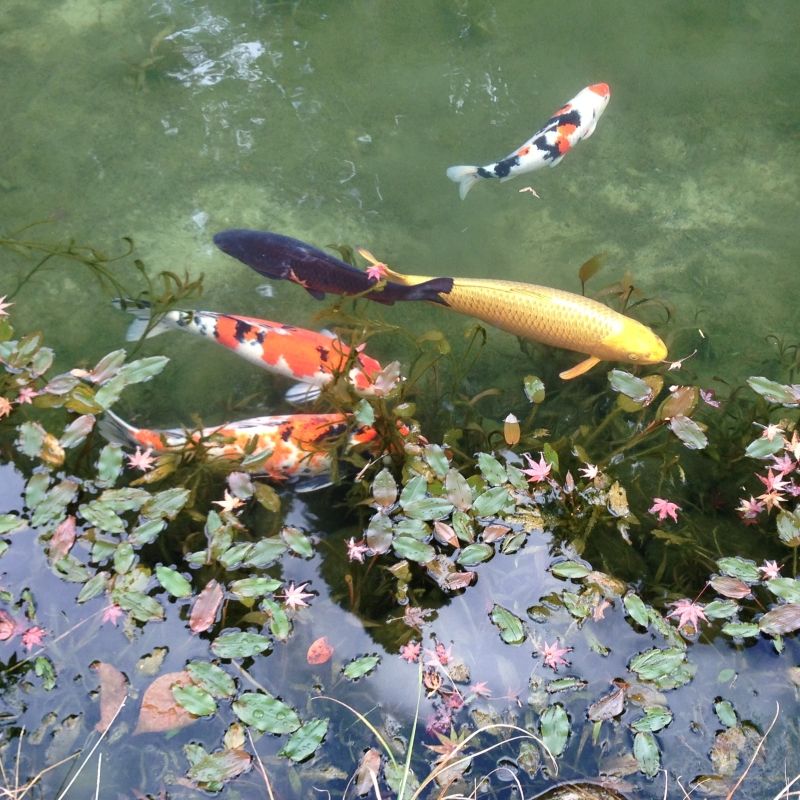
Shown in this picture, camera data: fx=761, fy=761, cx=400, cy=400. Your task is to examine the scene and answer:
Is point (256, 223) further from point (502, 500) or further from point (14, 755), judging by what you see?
point (14, 755)

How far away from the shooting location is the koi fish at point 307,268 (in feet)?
9.84

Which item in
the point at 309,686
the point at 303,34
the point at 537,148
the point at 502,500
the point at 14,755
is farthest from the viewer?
the point at 303,34

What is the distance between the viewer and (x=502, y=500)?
239 centimetres

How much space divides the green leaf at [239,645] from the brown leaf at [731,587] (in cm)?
136

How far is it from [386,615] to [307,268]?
4.55 ft

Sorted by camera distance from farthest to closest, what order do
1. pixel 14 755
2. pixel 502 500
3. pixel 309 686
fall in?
pixel 502 500 < pixel 309 686 < pixel 14 755

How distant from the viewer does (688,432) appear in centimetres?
245

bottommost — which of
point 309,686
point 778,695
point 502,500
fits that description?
point 778,695

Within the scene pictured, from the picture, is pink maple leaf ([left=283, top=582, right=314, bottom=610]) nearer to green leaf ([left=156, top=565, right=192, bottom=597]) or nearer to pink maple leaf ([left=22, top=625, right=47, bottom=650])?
green leaf ([left=156, top=565, right=192, bottom=597])

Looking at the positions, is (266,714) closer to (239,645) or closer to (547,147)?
(239,645)

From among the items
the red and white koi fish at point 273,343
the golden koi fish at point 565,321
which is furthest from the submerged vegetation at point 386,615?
the golden koi fish at point 565,321

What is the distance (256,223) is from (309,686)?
2.16m

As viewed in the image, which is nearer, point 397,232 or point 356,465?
point 356,465

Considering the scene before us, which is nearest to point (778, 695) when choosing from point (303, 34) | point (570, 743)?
point (570, 743)
